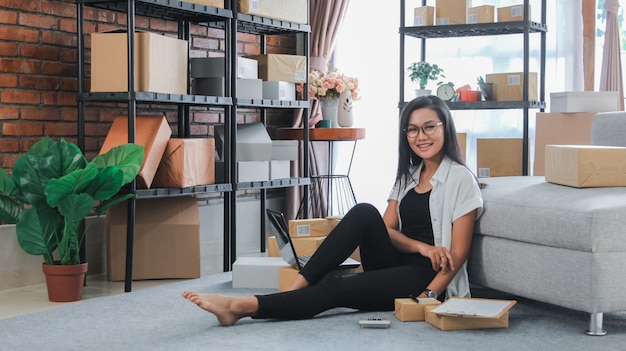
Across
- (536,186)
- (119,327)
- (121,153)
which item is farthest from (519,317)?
(121,153)

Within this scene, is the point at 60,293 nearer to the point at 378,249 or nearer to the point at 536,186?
the point at 378,249

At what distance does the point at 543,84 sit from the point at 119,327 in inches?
114

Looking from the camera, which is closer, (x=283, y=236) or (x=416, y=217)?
(x=416, y=217)

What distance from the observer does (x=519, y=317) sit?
125 inches

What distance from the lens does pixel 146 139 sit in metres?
3.92

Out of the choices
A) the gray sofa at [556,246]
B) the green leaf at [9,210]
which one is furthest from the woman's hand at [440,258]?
the green leaf at [9,210]

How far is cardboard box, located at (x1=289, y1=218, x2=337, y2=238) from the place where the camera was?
3.92 metres

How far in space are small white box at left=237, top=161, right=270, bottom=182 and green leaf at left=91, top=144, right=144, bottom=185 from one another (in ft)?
2.95

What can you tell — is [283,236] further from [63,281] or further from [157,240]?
[63,281]

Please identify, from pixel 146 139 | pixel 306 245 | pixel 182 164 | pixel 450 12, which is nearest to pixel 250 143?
pixel 182 164

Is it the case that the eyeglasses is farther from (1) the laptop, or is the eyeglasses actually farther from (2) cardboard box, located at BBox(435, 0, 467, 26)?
(2) cardboard box, located at BBox(435, 0, 467, 26)

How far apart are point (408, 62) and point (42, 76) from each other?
267 centimetres

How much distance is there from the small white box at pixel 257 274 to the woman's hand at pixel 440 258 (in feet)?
2.90

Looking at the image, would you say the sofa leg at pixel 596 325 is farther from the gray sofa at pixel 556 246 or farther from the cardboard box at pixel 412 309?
the cardboard box at pixel 412 309
